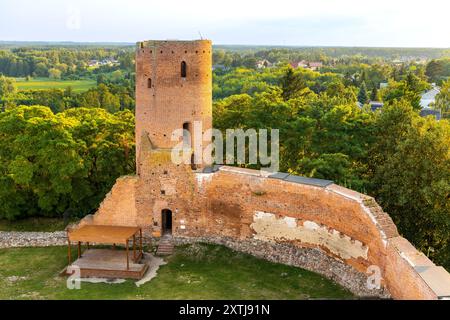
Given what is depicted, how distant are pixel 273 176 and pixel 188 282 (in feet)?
20.1

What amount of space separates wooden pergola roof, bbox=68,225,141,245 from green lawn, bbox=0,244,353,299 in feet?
6.10

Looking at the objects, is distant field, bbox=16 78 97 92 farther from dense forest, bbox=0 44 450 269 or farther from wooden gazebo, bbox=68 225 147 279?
wooden gazebo, bbox=68 225 147 279

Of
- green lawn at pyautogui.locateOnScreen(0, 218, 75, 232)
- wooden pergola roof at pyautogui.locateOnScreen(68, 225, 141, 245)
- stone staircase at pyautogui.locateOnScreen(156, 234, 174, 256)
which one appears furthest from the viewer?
green lawn at pyautogui.locateOnScreen(0, 218, 75, 232)

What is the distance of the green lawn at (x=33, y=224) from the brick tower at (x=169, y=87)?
28.7ft

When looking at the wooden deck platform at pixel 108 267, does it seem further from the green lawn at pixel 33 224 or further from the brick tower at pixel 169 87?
the green lawn at pixel 33 224

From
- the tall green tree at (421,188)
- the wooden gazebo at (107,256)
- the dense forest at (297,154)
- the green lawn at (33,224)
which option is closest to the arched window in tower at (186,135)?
the wooden gazebo at (107,256)

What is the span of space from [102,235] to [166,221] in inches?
173

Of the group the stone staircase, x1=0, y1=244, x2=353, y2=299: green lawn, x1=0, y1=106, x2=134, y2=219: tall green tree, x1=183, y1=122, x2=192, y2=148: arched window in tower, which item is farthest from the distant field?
x1=0, y1=244, x2=353, y2=299: green lawn

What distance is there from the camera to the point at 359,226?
1927cm

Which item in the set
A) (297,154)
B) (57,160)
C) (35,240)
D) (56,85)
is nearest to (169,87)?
(57,160)

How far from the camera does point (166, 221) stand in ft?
82.7

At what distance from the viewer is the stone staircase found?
2366 cm

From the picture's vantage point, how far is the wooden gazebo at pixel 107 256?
21312 mm
